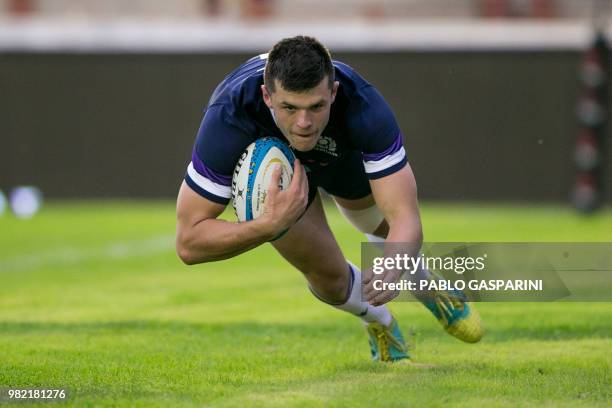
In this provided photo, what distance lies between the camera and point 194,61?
21406 mm

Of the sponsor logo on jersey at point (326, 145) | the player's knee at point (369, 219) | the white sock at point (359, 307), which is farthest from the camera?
the player's knee at point (369, 219)

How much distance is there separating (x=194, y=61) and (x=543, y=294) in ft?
51.1

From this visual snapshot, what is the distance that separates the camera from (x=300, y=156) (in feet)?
20.0

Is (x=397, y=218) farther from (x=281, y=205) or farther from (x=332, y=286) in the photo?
(x=332, y=286)

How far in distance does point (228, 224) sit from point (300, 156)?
26.9 inches

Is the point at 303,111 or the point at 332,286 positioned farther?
the point at 332,286

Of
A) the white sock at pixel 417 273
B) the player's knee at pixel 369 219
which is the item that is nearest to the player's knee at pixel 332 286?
the white sock at pixel 417 273

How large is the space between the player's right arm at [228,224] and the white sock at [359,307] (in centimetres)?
100

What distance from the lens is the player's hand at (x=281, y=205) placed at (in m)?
5.46

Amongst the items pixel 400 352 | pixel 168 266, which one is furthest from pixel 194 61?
pixel 400 352

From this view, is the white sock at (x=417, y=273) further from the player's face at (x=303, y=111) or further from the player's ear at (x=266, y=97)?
the player's ear at (x=266, y=97)

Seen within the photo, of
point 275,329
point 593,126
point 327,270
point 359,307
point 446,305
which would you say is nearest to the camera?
point 327,270

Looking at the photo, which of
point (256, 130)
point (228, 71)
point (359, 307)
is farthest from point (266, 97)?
point (228, 71)

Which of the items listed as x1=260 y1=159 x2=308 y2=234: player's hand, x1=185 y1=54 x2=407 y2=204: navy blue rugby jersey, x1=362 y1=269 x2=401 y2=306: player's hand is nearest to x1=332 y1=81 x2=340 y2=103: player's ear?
x1=185 y1=54 x2=407 y2=204: navy blue rugby jersey
